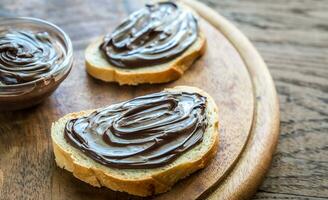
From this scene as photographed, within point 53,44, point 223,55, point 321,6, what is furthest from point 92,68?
point 321,6

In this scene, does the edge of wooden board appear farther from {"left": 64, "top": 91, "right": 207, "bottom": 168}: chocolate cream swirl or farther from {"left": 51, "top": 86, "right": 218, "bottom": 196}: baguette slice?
{"left": 64, "top": 91, "right": 207, "bottom": 168}: chocolate cream swirl

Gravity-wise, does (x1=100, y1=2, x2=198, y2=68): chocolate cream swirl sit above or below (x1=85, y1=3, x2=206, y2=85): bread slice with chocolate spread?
above

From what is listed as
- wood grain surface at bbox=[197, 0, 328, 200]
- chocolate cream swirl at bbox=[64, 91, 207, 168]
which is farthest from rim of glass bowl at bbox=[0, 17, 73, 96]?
wood grain surface at bbox=[197, 0, 328, 200]

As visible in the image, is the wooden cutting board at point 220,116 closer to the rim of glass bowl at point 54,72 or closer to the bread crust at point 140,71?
A: the bread crust at point 140,71

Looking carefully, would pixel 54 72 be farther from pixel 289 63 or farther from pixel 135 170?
pixel 289 63

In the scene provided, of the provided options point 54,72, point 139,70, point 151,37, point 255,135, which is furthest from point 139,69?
point 255,135

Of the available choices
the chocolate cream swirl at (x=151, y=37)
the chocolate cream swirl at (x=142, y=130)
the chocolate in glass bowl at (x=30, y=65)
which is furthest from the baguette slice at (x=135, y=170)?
the chocolate cream swirl at (x=151, y=37)

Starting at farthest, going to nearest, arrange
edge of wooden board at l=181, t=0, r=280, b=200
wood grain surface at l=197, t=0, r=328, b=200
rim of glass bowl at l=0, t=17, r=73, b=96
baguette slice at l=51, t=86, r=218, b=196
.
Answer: wood grain surface at l=197, t=0, r=328, b=200, rim of glass bowl at l=0, t=17, r=73, b=96, edge of wooden board at l=181, t=0, r=280, b=200, baguette slice at l=51, t=86, r=218, b=196
